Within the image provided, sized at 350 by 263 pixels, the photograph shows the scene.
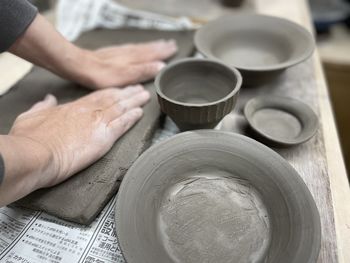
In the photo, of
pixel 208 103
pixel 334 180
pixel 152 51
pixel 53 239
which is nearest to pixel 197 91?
pixel 208 103

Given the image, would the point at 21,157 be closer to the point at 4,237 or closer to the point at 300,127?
the point at 4,237

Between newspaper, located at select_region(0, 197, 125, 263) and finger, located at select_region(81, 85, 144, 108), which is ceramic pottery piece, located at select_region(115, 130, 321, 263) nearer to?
newspaper, located at select_region(0, 197, 125, 263)

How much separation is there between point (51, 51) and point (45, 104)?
0.46 feet

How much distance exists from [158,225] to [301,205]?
0.27m

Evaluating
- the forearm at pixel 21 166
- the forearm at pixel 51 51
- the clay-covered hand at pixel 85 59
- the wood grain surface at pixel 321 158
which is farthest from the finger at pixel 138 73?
the forearm at pixel 21 166

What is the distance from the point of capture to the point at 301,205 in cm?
64

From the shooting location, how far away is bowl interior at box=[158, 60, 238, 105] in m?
0.84

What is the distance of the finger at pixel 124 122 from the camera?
832 mm

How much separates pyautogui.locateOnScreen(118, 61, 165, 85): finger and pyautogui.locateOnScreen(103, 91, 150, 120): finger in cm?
7

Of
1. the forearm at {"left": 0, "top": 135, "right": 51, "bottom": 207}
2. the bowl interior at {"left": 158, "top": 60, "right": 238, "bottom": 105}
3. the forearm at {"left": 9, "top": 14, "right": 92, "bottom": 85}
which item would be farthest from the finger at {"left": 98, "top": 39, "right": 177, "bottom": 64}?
the forearm at {"left": 0, "top": 135, "right": 51, "bottom": 207}

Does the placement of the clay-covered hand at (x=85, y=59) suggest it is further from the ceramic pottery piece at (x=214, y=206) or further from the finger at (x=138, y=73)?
the ceramic pottery piece at (x=214, y=206)

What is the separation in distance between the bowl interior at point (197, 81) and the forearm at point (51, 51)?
25cm

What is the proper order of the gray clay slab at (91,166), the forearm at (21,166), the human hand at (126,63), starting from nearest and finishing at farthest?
1. the forearm at (21,166)
2. the gray clay slab at (91,166)
3. the human hand at (126,63)

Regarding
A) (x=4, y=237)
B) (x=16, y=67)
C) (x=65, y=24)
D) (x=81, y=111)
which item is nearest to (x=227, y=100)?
(x=81, y=111)
